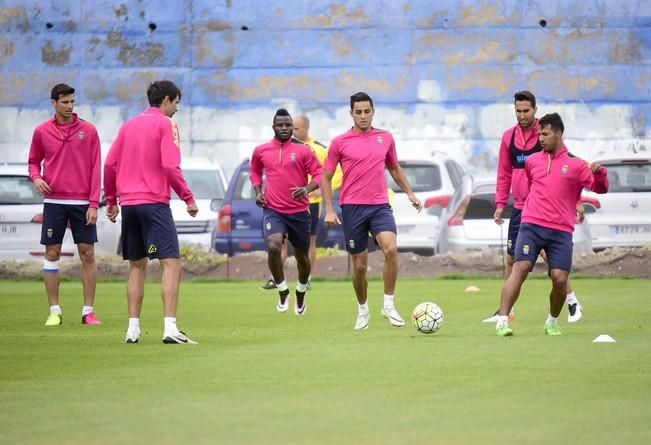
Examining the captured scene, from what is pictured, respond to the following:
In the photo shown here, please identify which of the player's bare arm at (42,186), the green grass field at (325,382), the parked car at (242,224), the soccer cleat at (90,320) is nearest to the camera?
the green grass field at (325,382)

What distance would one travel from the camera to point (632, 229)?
26.2 metres

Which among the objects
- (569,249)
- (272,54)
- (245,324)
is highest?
(272,54)

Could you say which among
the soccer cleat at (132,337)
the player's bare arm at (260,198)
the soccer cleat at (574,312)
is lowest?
the soccer cleat at (132,337)

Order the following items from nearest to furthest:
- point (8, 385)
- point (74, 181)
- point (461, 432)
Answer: point (461, 432) → point (8, 385) → point (74, 181)

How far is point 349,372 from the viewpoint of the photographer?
11.0m

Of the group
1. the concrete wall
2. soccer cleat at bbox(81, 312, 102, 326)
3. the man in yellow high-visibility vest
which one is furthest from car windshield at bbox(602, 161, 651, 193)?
soccer cleat at bbox(81, 312, 102, 326)

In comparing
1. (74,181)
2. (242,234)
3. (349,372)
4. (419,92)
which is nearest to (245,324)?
(74,181)

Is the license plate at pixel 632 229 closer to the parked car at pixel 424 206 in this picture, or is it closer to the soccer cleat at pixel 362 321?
the parked car at pixel 424 206

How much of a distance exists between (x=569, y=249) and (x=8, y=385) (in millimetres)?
5381

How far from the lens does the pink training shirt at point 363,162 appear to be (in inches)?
607

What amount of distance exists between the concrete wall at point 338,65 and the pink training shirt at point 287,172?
17.6 metres

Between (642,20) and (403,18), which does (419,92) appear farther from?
(642,20)

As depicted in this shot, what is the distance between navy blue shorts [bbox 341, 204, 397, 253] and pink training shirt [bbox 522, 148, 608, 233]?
1.99 m

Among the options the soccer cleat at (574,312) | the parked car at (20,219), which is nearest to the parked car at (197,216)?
the parked car at (20,219)
